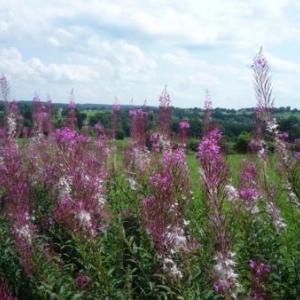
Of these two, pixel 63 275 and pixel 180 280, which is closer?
pixel 180 280

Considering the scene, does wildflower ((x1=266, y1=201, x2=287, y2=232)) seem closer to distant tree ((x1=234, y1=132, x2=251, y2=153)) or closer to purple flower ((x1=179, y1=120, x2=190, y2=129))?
purple flower ((x1=179, y1=120, x2=190, y2=129))

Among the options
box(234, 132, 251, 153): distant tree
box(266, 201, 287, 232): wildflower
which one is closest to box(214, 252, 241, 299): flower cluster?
box(266, 201, 287, 232): wildflower

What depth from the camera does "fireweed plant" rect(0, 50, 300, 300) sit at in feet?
14.9

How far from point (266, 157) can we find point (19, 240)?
394 cm

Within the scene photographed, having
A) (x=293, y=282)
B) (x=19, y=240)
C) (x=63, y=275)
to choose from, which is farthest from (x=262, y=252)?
(x=19, y=240)

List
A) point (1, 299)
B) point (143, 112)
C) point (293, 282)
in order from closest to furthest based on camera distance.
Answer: point (1, 299)
point (293, 282)
point (143, 112)

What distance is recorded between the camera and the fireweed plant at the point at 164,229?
454 centimetres

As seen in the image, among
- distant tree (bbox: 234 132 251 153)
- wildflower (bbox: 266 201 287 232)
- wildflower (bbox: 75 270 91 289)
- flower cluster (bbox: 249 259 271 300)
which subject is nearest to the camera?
flower cluster (bbox: 249 259 271 300)

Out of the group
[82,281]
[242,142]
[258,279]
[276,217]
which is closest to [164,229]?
[258,279]

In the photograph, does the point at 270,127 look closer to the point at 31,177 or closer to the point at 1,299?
the point at 1,299

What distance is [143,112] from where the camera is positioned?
854 cm

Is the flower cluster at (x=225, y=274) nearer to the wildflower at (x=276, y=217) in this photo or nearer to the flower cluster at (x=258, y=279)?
the flower cluster at (x=258, y=279)

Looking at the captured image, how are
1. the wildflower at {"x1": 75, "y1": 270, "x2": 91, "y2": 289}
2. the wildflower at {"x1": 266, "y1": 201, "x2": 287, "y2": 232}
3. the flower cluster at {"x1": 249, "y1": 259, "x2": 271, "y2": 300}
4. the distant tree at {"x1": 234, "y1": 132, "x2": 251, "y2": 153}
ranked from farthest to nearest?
the distant tree at {"x1": 234, "y1": 132, "x2": 251, "y2": 153} < the wildflower at {"x1": 266, "y1": 201, "x2": 287, "y2": 232} < the wildflower at {"x1": 75, "y1": 270, "x2": 91, "y2": 289} < the flower cluster at {"x1": 249, "y1": 259, "x2": 271, "y2": 300}

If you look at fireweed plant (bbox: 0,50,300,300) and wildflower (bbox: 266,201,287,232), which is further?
wildflower (bbox: 266,201,287,232)
